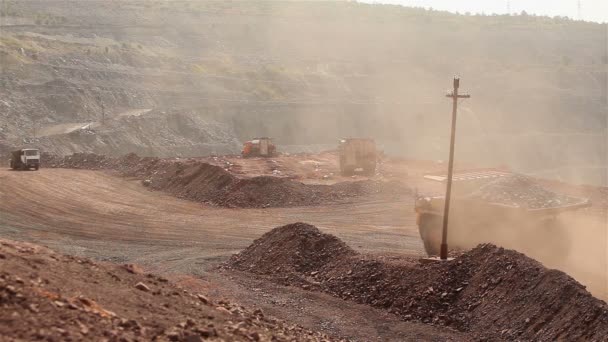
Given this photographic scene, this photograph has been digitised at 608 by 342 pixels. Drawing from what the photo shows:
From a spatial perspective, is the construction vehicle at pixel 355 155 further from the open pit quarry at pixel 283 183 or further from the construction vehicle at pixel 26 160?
the construction vehicle at pixel 26 160

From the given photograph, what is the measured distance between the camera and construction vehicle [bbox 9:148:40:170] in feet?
172

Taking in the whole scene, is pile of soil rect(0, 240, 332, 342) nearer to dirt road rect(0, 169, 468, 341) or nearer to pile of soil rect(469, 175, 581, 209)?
dirt road rect(0, 169, 468, 341)

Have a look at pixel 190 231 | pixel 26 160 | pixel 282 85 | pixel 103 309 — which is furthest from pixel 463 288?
pixel 282 85

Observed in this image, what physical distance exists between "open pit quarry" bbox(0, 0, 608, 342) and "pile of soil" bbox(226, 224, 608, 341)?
0.19 ft

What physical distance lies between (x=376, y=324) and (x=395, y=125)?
74534 millimetres

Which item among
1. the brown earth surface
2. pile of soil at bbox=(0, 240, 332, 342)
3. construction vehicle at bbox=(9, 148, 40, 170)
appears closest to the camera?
pile of soil at bbox=(0, 240, 332, 342)

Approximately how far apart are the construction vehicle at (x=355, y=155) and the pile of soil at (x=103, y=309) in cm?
3483

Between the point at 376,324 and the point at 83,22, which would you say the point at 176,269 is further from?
the point at 83,22

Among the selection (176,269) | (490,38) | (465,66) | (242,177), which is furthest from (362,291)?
(490,38)

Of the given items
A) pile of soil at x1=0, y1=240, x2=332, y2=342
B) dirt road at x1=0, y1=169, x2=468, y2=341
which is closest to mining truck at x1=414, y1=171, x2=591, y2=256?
dirt road at x1=0, y1=169, x2=468, y2=341

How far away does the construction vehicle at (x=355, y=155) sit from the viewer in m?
53.4

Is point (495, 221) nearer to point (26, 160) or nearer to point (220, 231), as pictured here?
point (220, 231)

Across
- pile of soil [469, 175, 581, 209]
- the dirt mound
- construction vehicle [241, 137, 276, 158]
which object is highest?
pile of soil [469, 175, 581, 209]

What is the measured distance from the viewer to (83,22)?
114 meters
